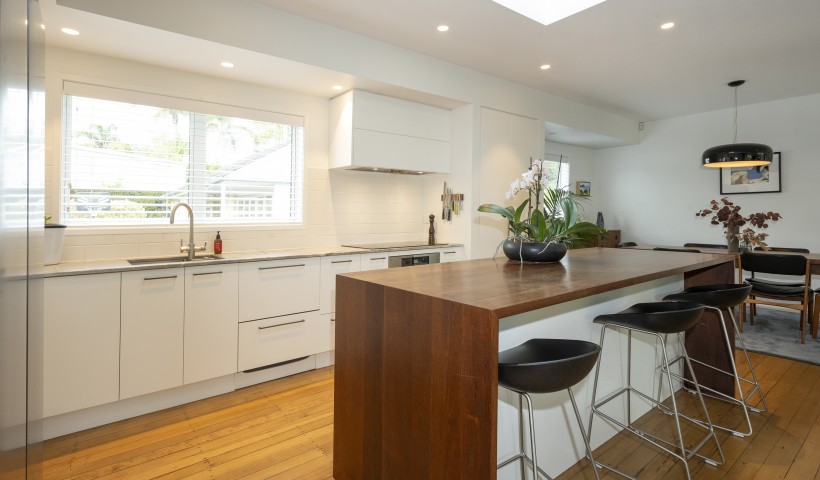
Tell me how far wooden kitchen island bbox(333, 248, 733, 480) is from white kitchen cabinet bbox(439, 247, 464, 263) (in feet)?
6.48

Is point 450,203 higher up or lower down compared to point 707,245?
higher up

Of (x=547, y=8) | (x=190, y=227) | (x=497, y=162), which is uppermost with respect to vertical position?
(x=547, y=8)

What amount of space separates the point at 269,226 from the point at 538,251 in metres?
2.34

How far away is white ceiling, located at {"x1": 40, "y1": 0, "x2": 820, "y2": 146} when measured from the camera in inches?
109

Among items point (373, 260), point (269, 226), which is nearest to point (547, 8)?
point (373, 260)

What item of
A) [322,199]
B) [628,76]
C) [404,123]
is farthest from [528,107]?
[322,199]

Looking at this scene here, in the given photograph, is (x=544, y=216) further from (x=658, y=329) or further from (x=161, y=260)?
(x=161, y=260)

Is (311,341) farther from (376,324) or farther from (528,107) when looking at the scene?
(528,107)

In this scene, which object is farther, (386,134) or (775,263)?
(775,263)

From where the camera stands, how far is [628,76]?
439cm

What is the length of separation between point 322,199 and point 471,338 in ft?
9.69

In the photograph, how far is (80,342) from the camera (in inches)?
89.1

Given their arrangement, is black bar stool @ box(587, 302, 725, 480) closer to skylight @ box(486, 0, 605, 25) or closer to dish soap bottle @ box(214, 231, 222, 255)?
skylight @ box(486, 0, 605, 25)

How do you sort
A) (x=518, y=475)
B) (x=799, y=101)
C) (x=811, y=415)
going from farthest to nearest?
(x=799, y=101)
(x=811, y=415)
(x=518, y=475)
